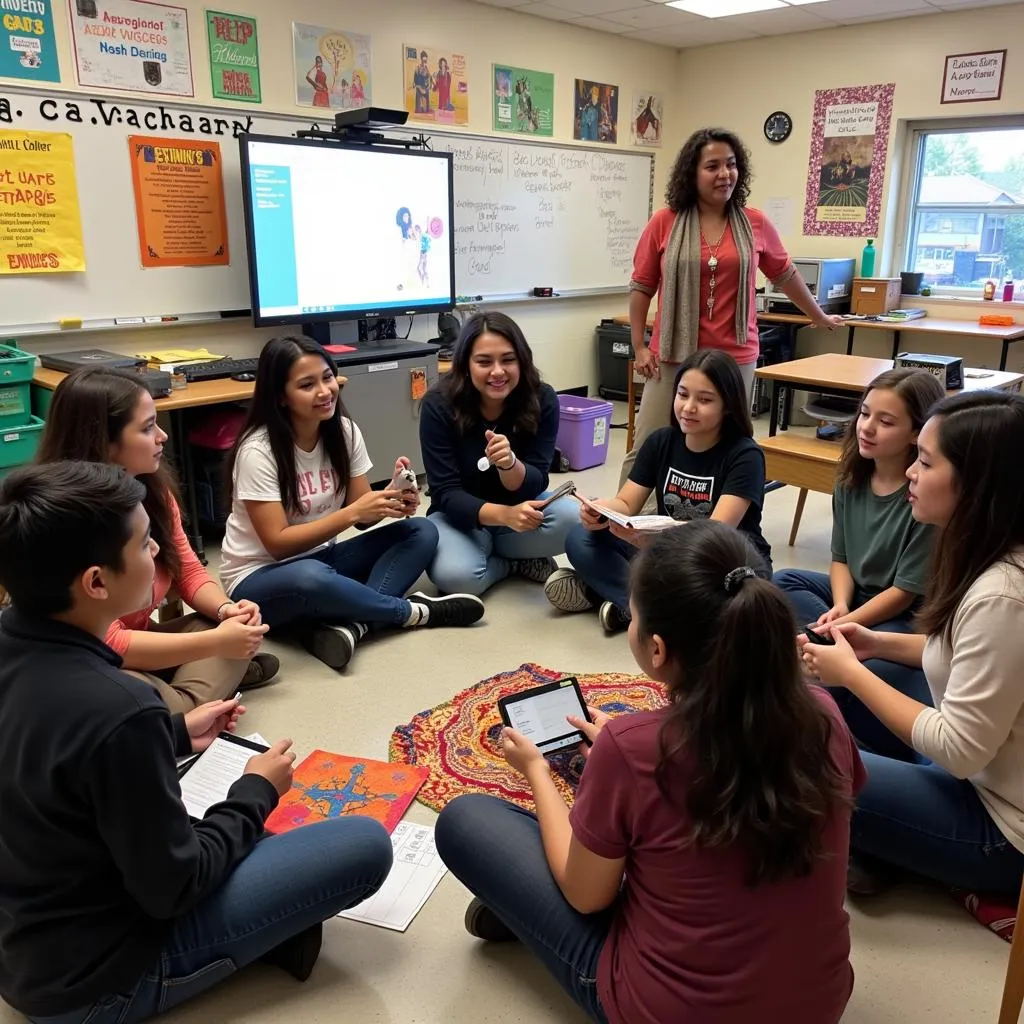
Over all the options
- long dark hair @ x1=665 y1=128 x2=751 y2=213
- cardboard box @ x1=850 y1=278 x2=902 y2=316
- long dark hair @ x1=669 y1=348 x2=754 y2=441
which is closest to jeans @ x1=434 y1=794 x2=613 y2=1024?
long dark hair @ x1=669 y1=348 x2=754 y2=441

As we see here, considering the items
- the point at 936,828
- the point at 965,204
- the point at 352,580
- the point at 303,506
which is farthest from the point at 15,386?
the point at 965,204

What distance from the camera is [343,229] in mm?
3967

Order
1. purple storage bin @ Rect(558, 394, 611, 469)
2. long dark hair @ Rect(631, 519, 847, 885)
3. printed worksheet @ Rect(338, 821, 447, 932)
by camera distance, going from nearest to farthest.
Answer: long dark hair @ Rect(631, 519, 847, 885)
printed worksheet @ Rect(338, 821, 447, 932)
purple storage bin @ Rect(558, 394, 611, 469)

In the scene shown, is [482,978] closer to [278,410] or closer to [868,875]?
[868,875]

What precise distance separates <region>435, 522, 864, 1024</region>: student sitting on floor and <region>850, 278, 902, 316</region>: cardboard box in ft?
15.6

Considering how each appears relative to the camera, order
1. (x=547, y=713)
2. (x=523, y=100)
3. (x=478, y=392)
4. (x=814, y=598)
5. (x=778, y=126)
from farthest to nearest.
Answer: (x=778, y=126), (x=523, y=100), (x=478, y=392), (x=814, y=598), (x=547, y=713)

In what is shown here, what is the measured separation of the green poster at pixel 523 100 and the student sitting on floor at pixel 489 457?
2591 mm

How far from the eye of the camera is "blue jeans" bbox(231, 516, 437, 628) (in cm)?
246

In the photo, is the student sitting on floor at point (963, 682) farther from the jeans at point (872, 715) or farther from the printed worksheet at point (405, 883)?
the printed worksheet at point (405, 883)

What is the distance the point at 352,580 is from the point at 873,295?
402cm

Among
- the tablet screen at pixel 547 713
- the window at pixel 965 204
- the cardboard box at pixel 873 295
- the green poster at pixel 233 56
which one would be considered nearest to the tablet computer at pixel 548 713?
the tablet screen at pixel 547 713

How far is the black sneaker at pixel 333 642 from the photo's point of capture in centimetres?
248

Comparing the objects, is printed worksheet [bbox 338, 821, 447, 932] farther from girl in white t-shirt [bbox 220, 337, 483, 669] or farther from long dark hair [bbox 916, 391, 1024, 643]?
long dark hair [bbox 916, 391, 1024, 643]

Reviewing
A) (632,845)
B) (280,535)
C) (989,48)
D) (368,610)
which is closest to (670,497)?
(368,610)
